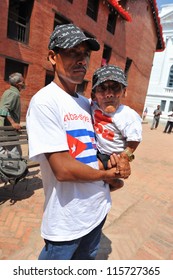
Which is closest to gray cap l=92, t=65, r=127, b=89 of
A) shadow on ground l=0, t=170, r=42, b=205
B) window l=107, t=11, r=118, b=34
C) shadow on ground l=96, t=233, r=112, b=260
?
shadow on ground l=96, t=233, r=112, b=260

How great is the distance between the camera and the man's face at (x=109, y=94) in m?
1.67

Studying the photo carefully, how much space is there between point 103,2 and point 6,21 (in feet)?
21.2

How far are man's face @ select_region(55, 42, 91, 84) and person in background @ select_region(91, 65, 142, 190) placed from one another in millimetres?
247

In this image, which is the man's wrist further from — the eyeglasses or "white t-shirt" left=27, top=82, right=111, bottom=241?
the eyeglasses

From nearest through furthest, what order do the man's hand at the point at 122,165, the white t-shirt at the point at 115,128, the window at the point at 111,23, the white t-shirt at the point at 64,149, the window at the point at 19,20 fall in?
the white t-shirt at the point at 64,149
the man's hand at the point at 122,165
the white t-shirt at the point at 115,128
the window at the point at 19,20
the window at the point at 111,23

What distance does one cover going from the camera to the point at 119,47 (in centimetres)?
1562

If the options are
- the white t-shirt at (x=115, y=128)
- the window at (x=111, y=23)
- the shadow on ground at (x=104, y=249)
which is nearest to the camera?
the white t-shirt at (x=115, y=128)

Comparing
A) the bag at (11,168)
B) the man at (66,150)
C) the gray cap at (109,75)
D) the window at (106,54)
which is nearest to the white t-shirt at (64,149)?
the man at (66,150)

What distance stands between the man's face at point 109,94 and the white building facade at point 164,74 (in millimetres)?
33364

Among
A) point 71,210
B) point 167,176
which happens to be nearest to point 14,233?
point 71,210

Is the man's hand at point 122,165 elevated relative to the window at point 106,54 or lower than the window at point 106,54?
lower

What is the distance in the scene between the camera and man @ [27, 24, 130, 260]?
4.17ft

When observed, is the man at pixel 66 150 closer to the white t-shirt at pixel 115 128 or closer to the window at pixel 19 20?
the white t-shirt at pixel 115 128

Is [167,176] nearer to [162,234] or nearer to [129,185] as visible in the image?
[129,185]
